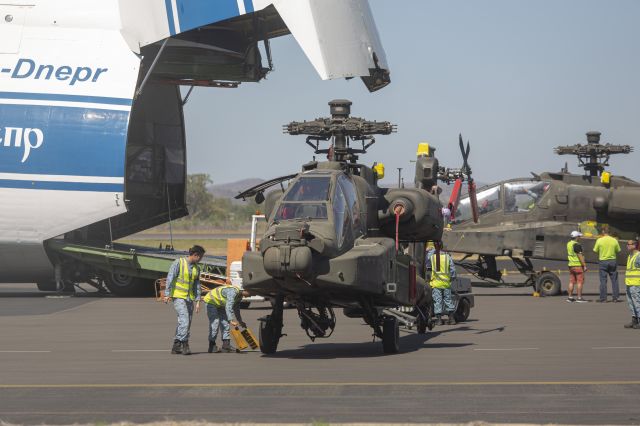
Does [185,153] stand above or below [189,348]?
above

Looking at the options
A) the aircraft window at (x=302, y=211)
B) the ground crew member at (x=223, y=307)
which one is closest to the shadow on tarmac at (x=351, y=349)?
the ground crew member at (x=223, y=307)

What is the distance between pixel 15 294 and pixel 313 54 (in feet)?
42.3

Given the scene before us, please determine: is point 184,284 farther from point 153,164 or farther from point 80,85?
point 153,164

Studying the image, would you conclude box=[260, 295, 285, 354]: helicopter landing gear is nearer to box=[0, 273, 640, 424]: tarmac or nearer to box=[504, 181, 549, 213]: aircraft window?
box=[0, 273, 640, 424]: tarmac

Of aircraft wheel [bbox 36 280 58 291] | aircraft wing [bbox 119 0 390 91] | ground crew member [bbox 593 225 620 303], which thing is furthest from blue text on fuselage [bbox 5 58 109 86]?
ground crew member [bbox 593 225 620 303]

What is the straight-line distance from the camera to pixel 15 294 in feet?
111

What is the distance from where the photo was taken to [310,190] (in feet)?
54.7

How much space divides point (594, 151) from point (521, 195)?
9.29 feet

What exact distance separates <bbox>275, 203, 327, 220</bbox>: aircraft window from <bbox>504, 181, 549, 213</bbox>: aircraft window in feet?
57.6

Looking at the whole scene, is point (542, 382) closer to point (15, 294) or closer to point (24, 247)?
point (24, 247)

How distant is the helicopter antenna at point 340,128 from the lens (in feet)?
65.4

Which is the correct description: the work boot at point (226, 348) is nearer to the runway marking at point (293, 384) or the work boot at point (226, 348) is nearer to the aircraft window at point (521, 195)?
the runway marking at point (293, 384)

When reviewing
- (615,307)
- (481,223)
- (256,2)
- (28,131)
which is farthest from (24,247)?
(615,307)

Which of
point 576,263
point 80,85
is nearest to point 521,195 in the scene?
point 576,263
